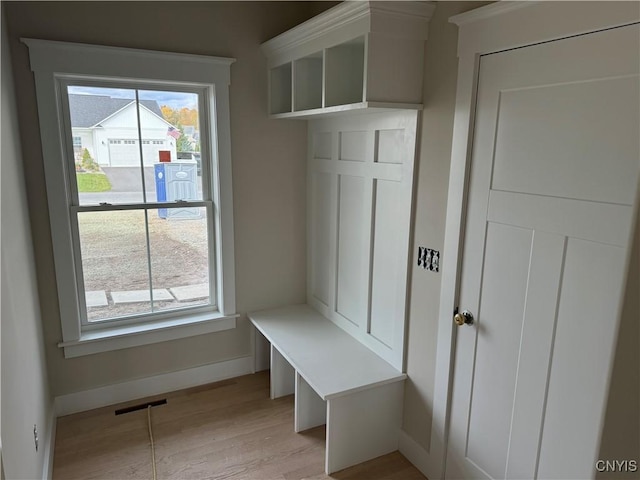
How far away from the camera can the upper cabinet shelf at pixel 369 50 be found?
183cm

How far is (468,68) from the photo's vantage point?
1729mm

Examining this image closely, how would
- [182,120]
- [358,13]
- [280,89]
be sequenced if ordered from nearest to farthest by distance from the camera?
1. [358,13]
2. [182,120]
3. [280,89]

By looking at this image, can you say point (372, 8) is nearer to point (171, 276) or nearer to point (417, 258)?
point (417, 258)

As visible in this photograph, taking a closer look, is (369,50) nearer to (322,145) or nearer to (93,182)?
(322,145)

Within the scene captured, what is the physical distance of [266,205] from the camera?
2934mm

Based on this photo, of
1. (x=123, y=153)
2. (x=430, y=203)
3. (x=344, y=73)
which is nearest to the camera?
(x=430, y=203)

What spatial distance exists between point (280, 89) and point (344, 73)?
702mm

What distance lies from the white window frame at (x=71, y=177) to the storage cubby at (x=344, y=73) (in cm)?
78

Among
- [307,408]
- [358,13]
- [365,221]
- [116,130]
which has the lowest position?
[307,408]

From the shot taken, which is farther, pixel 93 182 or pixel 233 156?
pixel 233 156

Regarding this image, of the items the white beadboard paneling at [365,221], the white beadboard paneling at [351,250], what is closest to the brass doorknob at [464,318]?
the white beadboard paneling at [365,221]

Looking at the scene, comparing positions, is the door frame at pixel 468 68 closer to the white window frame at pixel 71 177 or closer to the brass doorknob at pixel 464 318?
the brass doorknob at pixel 464 318

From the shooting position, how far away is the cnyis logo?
1034mm

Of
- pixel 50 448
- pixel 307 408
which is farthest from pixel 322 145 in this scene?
pixel 50 448
